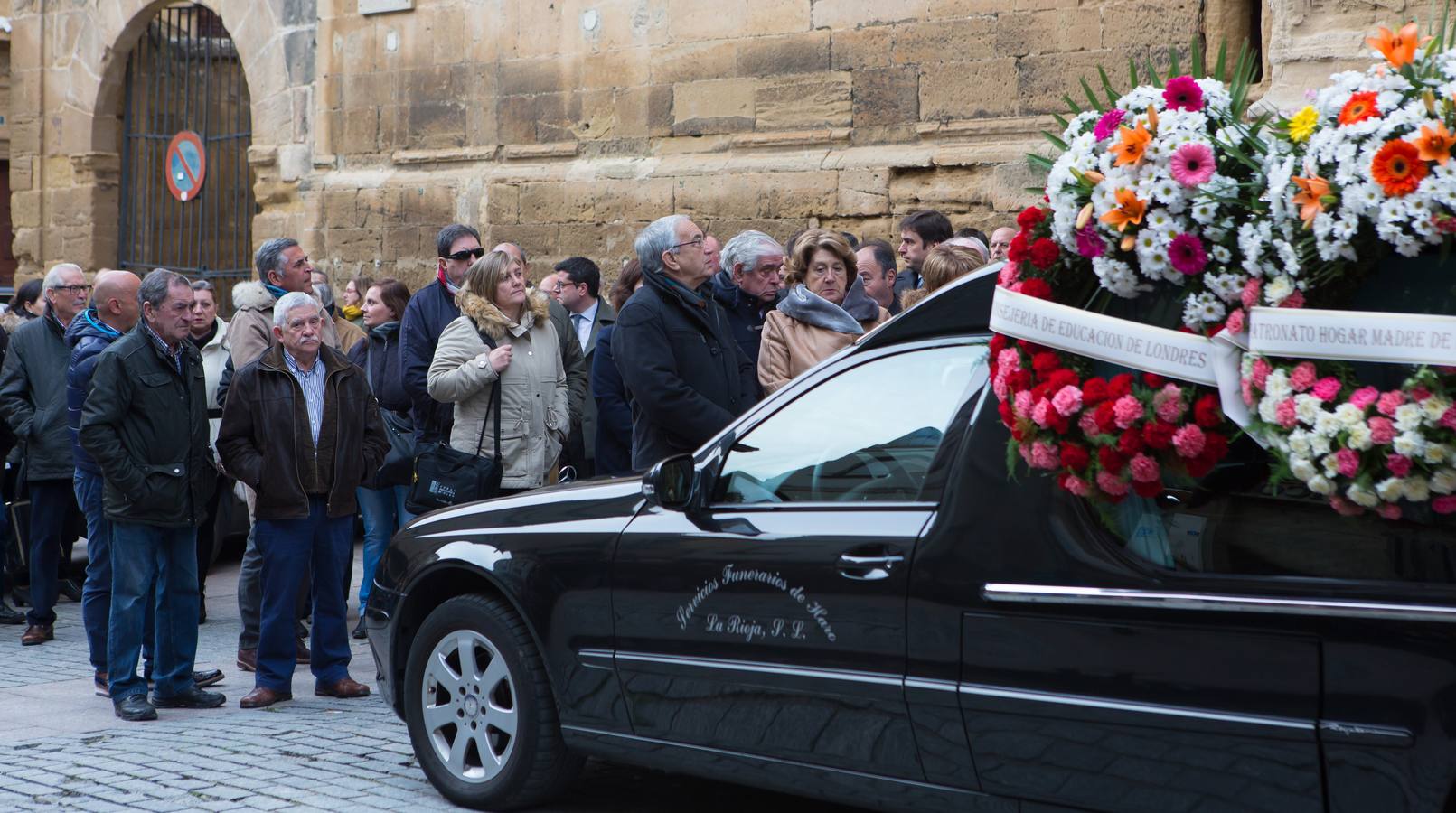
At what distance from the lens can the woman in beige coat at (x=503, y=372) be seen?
719 cm

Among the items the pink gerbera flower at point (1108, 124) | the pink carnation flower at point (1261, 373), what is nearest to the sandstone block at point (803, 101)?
the pink gerbera flower at point (1108, 124)

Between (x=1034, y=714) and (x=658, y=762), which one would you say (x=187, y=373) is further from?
(x=1034, y=714)

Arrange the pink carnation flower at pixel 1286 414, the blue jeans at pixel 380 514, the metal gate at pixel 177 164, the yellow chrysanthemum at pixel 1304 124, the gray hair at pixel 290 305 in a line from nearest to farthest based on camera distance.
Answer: the pink carnation flower at pixel 1286 414
the yellow chrysanthemum at pixel 1304 124
the gray hair at pixel 290 305
the blue jeans at pixel 380 514
the metal gate at pixel 177 164

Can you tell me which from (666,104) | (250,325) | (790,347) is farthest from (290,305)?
(666,104)

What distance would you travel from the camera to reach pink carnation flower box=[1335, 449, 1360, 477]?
319cm

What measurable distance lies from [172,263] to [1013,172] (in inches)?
407

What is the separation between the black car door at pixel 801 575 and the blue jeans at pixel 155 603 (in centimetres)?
274

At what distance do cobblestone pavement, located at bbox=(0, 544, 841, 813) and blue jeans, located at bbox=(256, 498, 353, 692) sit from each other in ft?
0.53

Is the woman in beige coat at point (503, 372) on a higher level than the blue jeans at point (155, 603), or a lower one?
higher

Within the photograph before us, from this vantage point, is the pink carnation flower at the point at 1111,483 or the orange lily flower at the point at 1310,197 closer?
the orange lily flower at the point at 1310,197

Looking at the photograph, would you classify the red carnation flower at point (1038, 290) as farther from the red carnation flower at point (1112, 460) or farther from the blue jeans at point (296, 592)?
the blue jeans at point (296, 592)

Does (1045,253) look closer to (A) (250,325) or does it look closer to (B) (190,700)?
(B) (190,700)

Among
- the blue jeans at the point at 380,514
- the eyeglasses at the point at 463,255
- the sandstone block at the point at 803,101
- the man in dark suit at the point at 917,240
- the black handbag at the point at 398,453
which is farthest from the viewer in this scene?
the sandstone block at the point at 803,101

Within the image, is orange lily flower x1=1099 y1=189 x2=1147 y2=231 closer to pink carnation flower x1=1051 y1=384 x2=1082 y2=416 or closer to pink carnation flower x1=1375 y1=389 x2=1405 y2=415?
pink carnation flower x1=1051 y1=384 x2=1082 y2=416
